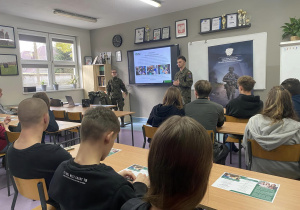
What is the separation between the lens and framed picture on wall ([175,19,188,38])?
580cm

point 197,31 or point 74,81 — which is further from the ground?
point 197,31

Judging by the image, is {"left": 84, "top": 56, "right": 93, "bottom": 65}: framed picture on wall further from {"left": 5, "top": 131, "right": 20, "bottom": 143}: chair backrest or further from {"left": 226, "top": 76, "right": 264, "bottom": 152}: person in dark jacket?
{"left": 226, "top": 76, "right": 264, "bottom": 152}: person in dark jacket

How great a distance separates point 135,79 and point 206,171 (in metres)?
6.43

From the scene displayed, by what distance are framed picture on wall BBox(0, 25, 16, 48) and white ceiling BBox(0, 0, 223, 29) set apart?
39 cm

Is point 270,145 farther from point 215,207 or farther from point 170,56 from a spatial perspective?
point 170,56

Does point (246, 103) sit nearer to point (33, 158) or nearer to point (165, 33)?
point (33, 158)

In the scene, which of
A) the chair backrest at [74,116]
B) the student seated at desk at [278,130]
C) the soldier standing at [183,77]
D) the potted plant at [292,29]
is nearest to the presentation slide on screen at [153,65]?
the soldier standing at [183,77]

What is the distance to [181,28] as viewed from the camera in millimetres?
5875

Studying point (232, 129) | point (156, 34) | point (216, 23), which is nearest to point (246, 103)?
point (232, 129)

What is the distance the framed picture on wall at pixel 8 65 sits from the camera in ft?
18.5

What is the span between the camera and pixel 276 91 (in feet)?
6.30

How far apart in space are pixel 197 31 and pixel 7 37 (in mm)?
4670

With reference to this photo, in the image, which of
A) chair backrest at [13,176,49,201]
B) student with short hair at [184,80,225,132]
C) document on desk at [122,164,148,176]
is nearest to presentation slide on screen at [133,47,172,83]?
student with short hair at [184,80,225,132]

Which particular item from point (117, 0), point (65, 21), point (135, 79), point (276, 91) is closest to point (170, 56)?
point (135, 79)
